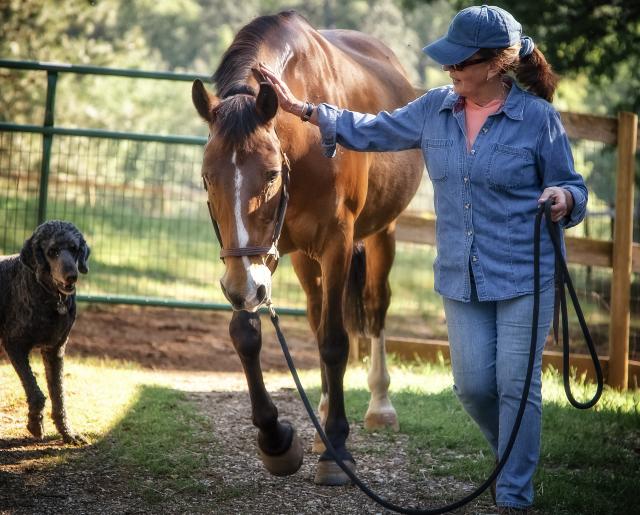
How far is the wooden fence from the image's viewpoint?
6.54 metres

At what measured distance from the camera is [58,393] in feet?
15.0

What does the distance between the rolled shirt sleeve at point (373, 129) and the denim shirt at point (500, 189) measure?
8.0 inches

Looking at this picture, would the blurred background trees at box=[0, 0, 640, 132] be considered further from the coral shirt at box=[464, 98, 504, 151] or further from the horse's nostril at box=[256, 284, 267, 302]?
the horse's nostril at box=[256, 284, 267, 302]

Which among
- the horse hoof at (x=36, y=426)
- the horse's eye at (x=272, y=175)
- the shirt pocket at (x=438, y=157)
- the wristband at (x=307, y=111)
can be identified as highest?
the wristband at (x=307, y=111)

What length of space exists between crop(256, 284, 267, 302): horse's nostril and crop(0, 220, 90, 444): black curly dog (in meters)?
1.32

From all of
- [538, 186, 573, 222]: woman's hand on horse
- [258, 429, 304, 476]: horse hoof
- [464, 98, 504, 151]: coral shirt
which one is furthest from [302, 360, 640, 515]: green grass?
[464, 98, 504, 151]: coral shirt

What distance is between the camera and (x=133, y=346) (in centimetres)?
725

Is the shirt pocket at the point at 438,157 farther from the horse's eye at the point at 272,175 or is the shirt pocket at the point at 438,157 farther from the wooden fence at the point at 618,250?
the wooden fence at the point at 618,250

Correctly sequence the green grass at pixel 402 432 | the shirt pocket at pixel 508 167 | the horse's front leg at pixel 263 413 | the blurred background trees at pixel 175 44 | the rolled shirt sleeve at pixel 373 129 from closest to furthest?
the shirt pocket at pixel 508 167 → the rolled shirt sleeve at pixel 373 129 → the horse's front leg at pixel 263 413 → the green grass at pixel 402 432 → the blurred background trees at pixel 175 44

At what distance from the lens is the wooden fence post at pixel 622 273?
6.53 meters

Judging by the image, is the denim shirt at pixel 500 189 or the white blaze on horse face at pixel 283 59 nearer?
the denim shirt at pixel 500 189

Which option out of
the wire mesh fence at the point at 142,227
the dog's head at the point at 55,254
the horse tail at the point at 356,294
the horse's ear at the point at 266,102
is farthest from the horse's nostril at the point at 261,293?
the wire mesh fence at the point at 142,227

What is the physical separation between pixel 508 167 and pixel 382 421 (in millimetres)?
2413

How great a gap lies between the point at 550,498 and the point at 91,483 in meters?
2.14
